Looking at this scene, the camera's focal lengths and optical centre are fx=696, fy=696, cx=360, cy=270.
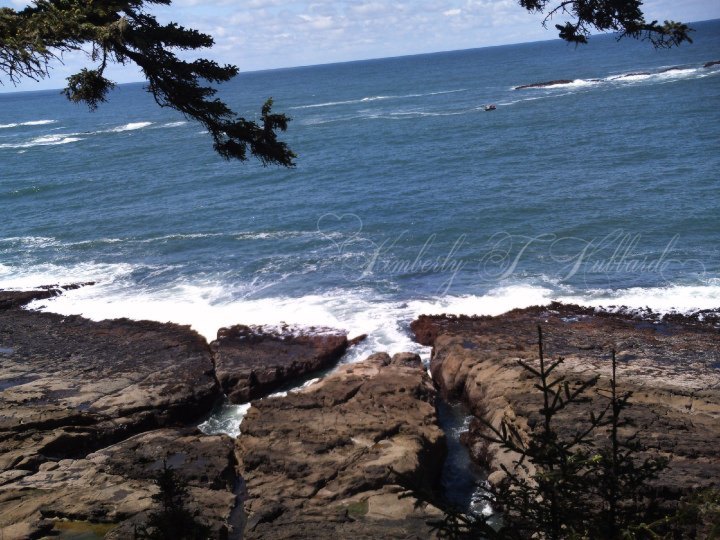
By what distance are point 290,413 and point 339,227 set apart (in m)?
19.0

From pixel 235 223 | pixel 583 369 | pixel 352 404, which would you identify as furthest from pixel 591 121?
pixel 352 404

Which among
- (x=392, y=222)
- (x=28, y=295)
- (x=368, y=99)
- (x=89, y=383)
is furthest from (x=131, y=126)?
(x=89, y=383)

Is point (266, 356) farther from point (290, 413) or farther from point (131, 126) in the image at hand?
point (131, 126)

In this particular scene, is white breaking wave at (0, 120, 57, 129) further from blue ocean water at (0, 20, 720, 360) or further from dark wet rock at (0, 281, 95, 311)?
dark wet rock at (0, 281, 95, 311)

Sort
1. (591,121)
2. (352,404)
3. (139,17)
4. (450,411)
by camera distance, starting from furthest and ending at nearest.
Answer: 1. (591,121)
2. (450,411)
3. (352,404)
4. (139,17)

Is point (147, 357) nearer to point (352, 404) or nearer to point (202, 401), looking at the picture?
point (202, 401)

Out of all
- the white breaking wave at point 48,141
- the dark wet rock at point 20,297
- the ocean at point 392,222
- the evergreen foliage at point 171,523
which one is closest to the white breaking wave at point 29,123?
the white breaking wave at point 48,141

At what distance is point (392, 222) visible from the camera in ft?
110

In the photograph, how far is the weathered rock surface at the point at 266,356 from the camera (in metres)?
18.8

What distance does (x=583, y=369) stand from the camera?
17.4m

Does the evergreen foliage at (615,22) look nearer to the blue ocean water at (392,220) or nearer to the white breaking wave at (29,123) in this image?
the blue ocean water at (392,220)

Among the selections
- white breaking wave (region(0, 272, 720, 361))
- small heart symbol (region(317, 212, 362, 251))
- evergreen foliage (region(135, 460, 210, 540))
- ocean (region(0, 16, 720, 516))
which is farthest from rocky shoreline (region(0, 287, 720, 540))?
small heart symbol (region(317, 212, 362, 251))

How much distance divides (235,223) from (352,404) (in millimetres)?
21504

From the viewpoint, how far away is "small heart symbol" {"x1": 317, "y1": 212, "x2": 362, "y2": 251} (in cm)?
3225
